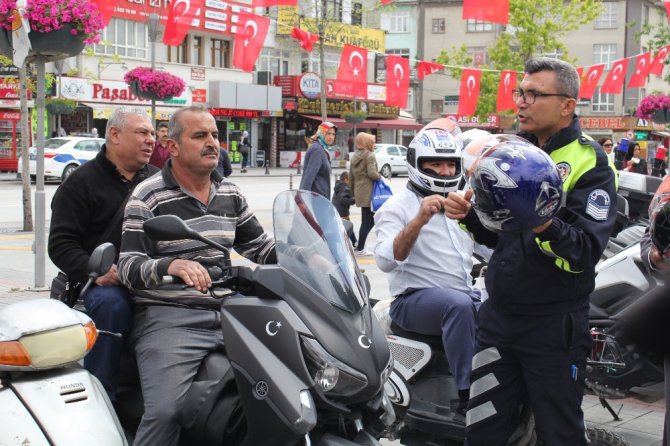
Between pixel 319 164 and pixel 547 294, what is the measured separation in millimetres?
7915

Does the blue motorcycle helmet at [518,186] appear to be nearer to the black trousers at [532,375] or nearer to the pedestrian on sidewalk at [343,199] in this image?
the black trousers at [532,375]

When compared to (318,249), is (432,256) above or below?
below

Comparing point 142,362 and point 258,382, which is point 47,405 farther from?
point 258,382

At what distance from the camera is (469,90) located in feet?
77.3

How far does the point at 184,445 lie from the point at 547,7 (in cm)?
4191

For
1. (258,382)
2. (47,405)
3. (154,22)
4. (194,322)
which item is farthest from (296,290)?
(154,22)

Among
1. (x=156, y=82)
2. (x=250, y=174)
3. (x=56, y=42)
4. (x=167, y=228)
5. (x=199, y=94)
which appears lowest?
(x=250, y=174)

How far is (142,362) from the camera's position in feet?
A: 11.3

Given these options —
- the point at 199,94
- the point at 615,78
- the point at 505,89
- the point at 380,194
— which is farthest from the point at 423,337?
the point at 199,94

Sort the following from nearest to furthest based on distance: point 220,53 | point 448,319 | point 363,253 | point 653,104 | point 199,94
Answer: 1. point 448,319
2. point 363,253
3. point 653,104
4. point 199,94
5. point 220,53

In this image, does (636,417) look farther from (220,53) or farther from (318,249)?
(220,53)

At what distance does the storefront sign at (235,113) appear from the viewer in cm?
4506

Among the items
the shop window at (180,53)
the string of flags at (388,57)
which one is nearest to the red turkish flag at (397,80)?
the string of flags at (388,57)

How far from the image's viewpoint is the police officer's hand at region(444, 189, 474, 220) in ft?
11.4
